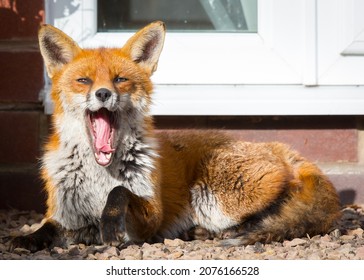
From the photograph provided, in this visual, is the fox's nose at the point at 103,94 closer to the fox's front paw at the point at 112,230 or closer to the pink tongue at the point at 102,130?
the pink tongue at the point at 102,130

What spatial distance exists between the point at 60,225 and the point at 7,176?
100 centimetres

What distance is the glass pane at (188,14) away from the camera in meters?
4.78

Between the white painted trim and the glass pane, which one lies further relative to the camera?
the glass pane

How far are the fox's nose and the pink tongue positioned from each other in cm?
16

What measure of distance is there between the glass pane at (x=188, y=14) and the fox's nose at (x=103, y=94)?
4.59 feet

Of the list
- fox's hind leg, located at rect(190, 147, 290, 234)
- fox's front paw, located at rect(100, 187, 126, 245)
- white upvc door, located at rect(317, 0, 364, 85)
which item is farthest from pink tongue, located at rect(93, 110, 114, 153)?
white upvc door, located at rect(317, 0, 364, 85)

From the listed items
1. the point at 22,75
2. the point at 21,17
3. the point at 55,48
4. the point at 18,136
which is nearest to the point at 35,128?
the point at 18,136

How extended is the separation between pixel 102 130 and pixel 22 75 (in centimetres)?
117

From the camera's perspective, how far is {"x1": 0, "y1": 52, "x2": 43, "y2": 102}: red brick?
15.0ft

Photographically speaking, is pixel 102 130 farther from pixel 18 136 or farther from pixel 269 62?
pixel 269 62

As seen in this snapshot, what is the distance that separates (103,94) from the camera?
343cm

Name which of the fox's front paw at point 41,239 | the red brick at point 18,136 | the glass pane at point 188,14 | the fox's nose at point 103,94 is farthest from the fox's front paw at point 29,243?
the glass pane at point 188,14

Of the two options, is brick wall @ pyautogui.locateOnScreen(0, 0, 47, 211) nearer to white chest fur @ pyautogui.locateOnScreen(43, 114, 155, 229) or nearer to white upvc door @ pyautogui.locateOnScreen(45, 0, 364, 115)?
white upvc door @ pyautogui.locateOnScreen(45, 0, 364, 115)

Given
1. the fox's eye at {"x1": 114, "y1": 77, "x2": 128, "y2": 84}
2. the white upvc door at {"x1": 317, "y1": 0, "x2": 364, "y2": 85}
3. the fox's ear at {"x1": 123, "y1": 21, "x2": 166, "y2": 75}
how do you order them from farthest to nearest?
the white upvc door at {"x1": 317, "y1": 0, "x2": 364, "y2": 85} < the fox's ear at {"x1": 123, "y1": 21, "x2": 166, "y2": 75} < the fox's eye at {"x1": 114, "y1": 77, "x2": 128, "y2": 84}
